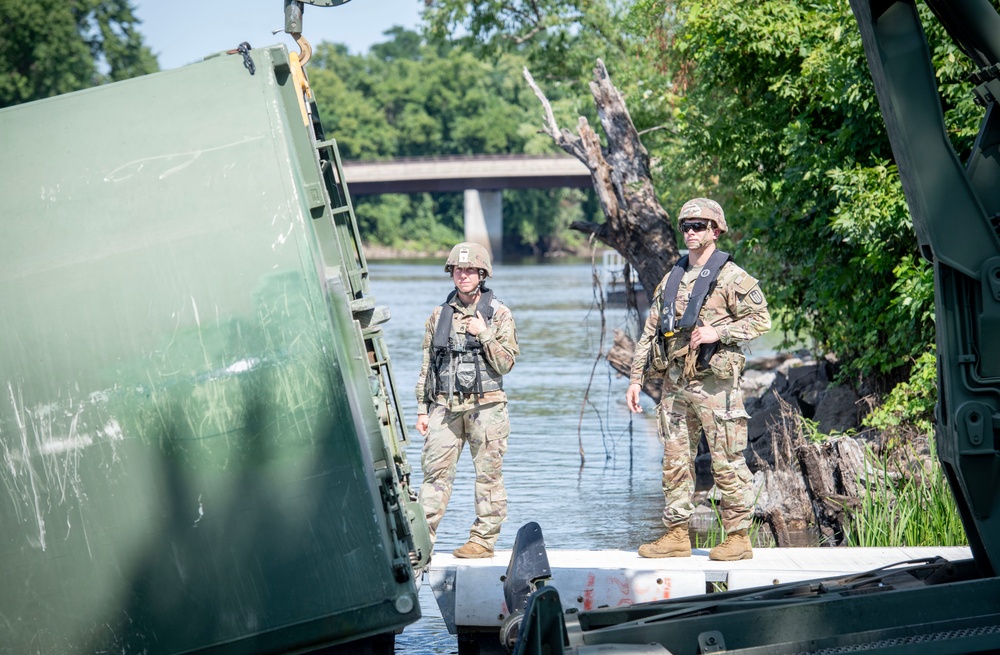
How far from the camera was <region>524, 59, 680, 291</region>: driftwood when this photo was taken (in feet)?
42.2

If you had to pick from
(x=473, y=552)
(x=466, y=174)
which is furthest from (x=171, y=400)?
(x=466, y=174)

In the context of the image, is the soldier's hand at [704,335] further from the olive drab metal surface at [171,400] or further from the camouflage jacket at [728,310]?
the olive drab metal surface at [171,400]

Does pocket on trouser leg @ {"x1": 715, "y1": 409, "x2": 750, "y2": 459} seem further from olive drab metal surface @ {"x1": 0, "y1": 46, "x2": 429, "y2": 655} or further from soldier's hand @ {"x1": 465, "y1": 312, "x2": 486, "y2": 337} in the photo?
olive drab metal surface @ {"x1": 0, "y1": 46, "x2": 429, "y2": 655}

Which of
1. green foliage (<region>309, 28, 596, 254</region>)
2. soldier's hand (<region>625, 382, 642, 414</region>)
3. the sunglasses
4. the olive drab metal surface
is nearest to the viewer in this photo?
the olive drab metal surface

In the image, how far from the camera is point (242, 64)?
4.49 m

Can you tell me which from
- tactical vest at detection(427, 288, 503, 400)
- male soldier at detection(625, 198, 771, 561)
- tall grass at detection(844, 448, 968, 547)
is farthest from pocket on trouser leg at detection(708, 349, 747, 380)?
tall grass at detection(844, 448, 968, 547)

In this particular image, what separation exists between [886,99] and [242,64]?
8.55 ft

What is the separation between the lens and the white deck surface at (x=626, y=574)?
663 centimetres

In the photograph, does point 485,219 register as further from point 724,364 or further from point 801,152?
point 724,364

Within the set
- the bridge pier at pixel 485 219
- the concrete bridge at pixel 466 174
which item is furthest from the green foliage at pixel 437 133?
the concrete bridge at pixel 466 174

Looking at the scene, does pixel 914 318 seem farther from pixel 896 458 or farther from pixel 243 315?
pixel 243 315

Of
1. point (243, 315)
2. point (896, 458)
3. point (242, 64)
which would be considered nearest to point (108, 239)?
point (243, 315)

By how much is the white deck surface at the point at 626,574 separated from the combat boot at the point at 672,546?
0.06 meters

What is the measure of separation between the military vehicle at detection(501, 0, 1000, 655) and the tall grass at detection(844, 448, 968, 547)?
2.91 m
